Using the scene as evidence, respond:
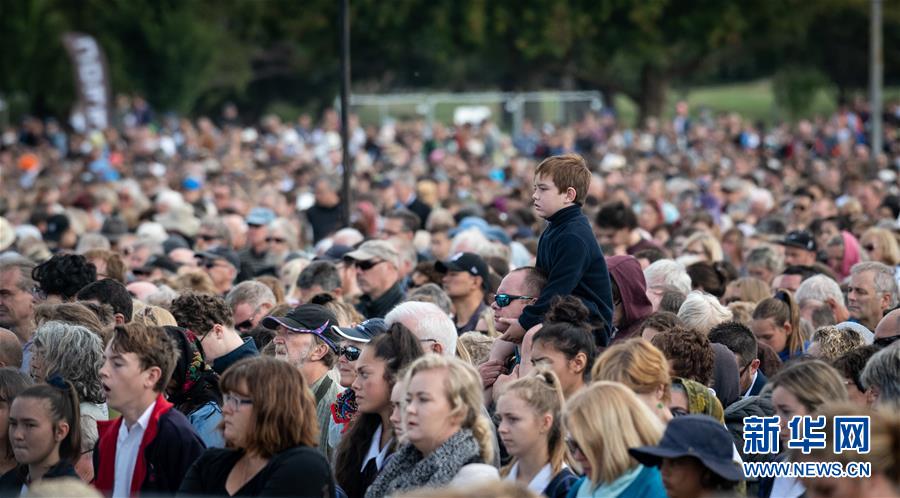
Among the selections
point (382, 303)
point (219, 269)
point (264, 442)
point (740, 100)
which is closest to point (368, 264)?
point (382, 303)

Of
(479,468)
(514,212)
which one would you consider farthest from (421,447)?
(514,212)

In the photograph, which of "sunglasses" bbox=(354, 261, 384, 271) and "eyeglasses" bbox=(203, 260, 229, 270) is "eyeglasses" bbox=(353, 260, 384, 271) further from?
"eyeglasses" bbox=(203, 260, 229, 270)

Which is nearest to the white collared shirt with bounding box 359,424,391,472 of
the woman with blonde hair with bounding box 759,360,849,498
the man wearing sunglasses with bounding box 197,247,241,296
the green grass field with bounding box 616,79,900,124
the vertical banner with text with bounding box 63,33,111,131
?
the woman with blonde hair with bounding box 759,360,849,498

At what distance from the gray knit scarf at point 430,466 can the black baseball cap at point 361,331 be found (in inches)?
53.8

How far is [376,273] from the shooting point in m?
11.4

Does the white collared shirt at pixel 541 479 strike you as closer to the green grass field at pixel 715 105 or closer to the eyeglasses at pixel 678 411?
the eyeglasses at pixel 678 411

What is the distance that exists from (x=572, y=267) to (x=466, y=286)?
3279mm

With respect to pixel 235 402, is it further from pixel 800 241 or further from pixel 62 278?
pixel 800 241

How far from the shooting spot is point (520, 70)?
1892 inches

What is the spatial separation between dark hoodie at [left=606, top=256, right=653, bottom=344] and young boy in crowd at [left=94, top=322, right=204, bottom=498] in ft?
8.77

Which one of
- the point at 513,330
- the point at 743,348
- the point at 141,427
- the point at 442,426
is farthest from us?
the point at 743,348

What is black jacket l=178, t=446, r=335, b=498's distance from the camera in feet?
18.7

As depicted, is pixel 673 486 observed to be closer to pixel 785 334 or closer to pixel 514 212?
pixel 785 334

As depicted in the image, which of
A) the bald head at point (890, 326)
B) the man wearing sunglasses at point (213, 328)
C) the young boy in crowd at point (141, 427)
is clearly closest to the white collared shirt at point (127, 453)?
the young boy in crowd at point (141, 427)
